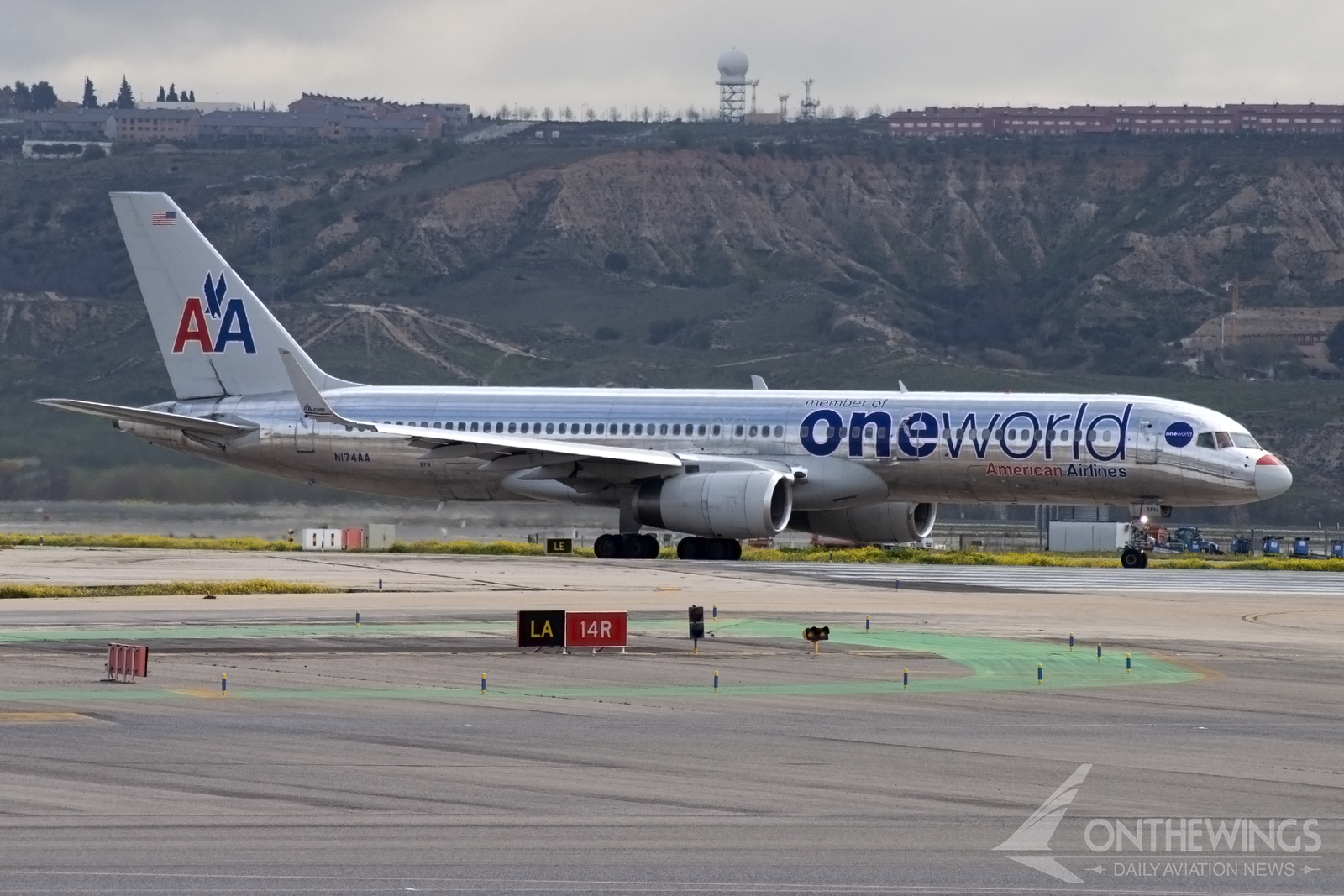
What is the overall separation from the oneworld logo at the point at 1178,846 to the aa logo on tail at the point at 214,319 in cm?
4042

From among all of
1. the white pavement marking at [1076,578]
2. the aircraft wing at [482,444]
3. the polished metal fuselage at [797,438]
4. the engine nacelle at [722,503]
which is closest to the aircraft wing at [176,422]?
the polished metal fuselage at [797,438]

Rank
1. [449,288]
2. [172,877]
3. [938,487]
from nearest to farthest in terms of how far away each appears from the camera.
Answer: [172,877] → [938,487] → [449,288]

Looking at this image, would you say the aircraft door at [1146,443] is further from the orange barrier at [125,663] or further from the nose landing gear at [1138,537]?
the orange barrier at [125,663]

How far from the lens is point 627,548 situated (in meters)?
47.7

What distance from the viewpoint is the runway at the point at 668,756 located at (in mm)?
12922

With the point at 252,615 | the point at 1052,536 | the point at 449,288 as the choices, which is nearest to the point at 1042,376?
the point at 449,288

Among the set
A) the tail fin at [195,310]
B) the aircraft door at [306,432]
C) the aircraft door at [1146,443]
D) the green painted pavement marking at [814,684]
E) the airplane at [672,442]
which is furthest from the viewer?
the tail fin at [195,310]

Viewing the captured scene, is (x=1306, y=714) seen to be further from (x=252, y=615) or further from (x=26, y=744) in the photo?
(x=252, y=615)

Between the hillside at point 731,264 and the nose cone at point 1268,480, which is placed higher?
the hillside at point 731,264

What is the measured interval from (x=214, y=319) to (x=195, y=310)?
2.25ft

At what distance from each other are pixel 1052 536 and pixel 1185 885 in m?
61.5

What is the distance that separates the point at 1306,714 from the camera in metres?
20.4

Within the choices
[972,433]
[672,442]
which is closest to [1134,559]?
[972,433]

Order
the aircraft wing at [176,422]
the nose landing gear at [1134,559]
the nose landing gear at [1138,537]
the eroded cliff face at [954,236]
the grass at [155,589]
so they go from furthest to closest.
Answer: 1. the eroded cliff face at [954,236]
2. the aircraft wing at [176,422]
3. the nose landing gear at [1134,559]
4. the nose landing gear at [1138,537]
5. the grass at [155,589]
